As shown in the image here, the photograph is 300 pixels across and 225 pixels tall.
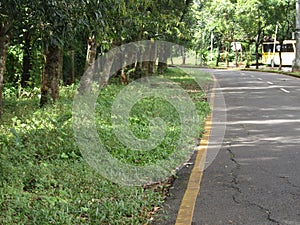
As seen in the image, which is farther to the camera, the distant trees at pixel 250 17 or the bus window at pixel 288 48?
the bus window at pixel 288 48

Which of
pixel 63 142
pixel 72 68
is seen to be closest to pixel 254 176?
pixel 63 142

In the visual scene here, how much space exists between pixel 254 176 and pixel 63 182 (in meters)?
2.55

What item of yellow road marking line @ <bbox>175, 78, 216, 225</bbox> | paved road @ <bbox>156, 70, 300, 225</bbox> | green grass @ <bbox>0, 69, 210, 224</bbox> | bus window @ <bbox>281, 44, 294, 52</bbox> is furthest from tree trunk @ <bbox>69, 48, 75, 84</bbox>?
bus window @ <bbox>281, 44, 294, 52</bbox>

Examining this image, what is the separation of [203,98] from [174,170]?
35.0 ft

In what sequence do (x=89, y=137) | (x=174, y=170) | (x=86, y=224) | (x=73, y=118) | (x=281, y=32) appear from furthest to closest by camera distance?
(x=281, y=32) < (x=73, y=118) < (x=89, y=137) < (x=174, y=170) < (x=86, y=224)

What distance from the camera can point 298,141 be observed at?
8766mm

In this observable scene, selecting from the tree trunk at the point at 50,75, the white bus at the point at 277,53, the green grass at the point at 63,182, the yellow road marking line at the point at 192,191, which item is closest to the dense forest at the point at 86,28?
the tree trunk at the point at 50,75

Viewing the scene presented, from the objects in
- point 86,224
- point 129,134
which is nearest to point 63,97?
point 129,134

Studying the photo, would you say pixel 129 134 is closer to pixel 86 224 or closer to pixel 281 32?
pixel 86 224

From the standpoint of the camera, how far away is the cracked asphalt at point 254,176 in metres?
4.90

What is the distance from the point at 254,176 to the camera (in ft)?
21.0

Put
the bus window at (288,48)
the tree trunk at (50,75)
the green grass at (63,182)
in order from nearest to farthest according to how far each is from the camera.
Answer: the green grass at (63,182), the tree trunk at (50,75), the bus window at (288,48)

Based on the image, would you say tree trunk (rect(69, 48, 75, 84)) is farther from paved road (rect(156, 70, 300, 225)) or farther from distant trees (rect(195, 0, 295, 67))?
distant trees (rect(195, 0, 295, 67))

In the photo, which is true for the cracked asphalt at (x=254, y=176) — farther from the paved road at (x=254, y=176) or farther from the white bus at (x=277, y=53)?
the white bus at (x=277, y=53)
